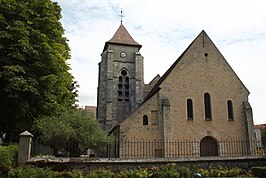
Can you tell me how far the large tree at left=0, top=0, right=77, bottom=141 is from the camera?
49.3 ft

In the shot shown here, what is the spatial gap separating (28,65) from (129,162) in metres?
8.07

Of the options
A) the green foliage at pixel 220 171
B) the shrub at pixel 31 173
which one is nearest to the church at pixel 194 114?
the green foliage at pixel 220 171

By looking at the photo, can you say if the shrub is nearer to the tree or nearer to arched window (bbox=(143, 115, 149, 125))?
the tree

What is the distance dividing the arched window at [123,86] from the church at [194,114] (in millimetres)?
11588

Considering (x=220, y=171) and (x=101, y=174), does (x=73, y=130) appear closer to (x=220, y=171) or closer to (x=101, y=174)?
(x=101, y=174)

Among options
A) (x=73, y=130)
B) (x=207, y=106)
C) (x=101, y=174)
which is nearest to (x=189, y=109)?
(x=207, y=106)

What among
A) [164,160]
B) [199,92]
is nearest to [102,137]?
[164,160]

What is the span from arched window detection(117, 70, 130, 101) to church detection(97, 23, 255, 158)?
1159 cm

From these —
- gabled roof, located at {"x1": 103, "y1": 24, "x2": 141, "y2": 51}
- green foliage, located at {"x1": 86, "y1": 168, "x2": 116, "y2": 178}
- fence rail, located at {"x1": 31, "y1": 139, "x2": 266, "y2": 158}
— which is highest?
gabled roof, located at {"x1": 103, "y1": 24, "x2": 141, "y2": 51}

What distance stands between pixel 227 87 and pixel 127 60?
16.1 meters

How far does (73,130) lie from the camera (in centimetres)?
1466

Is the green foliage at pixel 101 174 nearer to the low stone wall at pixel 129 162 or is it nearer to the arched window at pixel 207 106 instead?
the low stone wall at pixel 129 162

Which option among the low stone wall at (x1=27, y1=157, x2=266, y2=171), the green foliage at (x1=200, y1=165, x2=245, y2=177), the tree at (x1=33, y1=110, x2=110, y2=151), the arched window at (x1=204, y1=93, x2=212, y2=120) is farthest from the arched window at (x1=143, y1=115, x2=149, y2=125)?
the green foliage at (x1=200, y1=165, x2=245, y2=177)

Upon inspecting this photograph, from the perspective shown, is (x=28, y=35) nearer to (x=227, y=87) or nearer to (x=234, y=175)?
(x=234, y=175)
